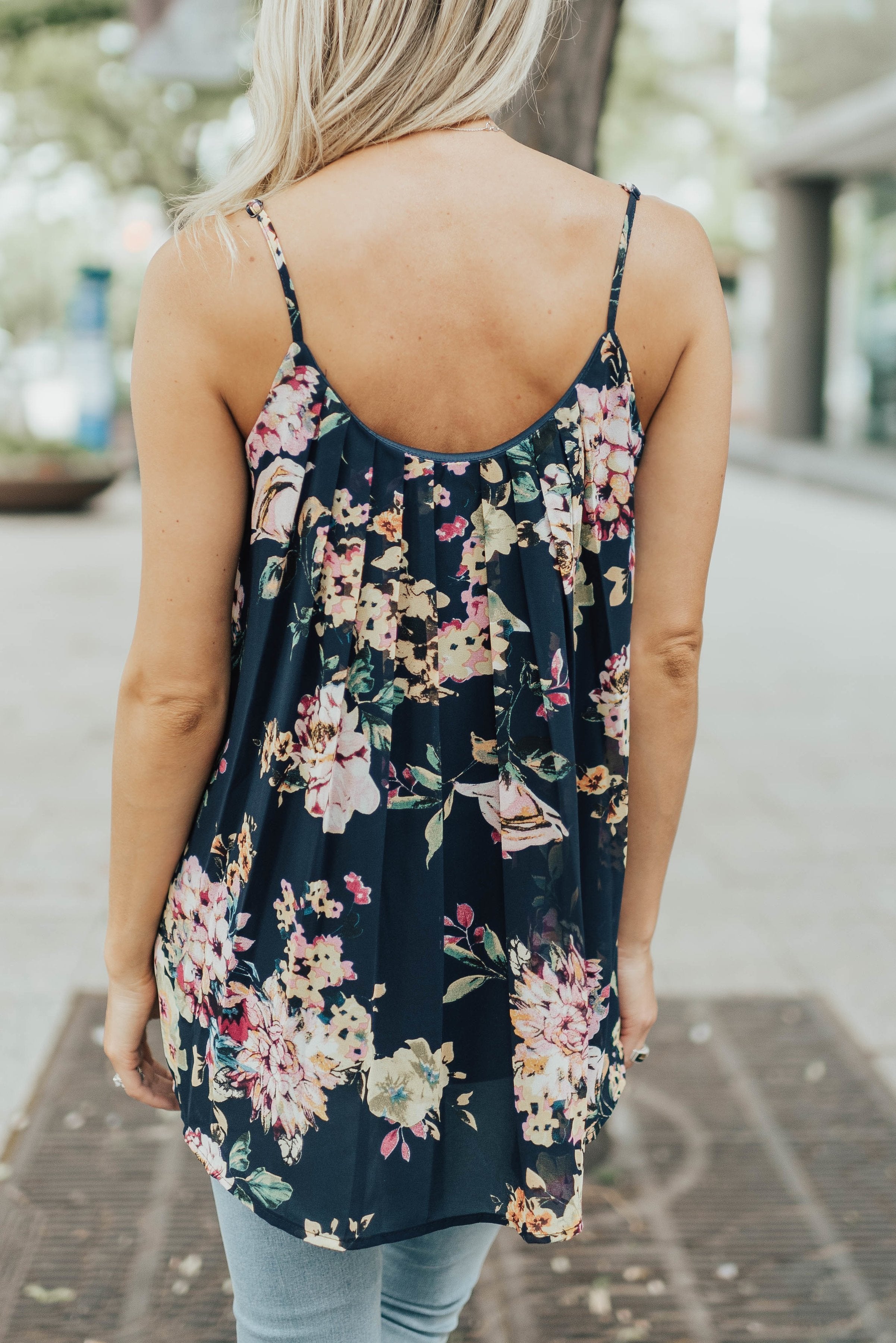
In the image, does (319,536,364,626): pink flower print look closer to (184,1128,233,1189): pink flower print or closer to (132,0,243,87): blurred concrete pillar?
(184,1128,233,1189): pink flower print

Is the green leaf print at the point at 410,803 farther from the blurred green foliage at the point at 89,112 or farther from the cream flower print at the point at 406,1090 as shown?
the blurred green foliage at the point at 89,112

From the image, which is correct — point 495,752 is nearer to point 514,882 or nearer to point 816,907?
point 514,882

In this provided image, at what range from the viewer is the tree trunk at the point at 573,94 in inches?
117

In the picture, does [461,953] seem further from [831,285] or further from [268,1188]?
[831,285]

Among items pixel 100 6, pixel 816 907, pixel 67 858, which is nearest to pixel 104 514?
pixel 100 6

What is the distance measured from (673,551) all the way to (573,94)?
1.96 meters

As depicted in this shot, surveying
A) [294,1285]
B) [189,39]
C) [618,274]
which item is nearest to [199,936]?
[294,1285]

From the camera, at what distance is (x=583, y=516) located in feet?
4.41

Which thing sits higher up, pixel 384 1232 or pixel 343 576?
pixel 343 576

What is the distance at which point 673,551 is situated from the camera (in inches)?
55.8

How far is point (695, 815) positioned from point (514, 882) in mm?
4015

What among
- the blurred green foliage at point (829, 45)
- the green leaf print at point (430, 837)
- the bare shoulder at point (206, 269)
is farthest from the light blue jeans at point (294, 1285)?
the blurred green foliage at point (829, 45)

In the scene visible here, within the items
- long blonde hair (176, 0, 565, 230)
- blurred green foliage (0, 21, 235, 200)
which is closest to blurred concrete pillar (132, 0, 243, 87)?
long blonde hair (176, 0, 565, 230)

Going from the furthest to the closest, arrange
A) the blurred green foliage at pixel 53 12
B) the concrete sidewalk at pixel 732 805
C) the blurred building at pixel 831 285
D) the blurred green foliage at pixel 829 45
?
the blurred green foliage at pixel 829 45, the blurred building at pixel 831 285, the blurred green foliage at pixel 53 12, the concrete sidewalk at pixel 732 805
